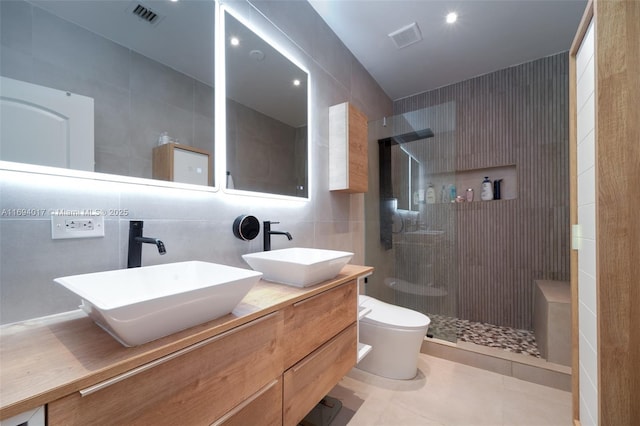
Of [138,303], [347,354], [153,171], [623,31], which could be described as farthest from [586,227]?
[153,171]

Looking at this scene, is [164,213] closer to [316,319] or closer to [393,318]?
[316,319]

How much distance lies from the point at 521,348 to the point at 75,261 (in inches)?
119

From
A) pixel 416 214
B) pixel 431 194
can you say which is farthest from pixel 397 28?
pixel 416 214

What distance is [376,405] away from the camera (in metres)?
1.68

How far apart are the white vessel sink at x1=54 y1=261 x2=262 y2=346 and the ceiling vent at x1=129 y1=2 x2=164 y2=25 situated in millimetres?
989

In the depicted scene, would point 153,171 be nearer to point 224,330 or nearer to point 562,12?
point 224,330

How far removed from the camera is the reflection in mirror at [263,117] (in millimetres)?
1403

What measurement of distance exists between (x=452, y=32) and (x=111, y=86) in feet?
8.33

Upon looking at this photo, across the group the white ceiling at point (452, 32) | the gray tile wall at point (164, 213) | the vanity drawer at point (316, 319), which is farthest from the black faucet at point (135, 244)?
the white ceiling at point (452, 32)

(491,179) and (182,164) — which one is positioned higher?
(491,179)

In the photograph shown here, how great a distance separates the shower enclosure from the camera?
2.41 metres

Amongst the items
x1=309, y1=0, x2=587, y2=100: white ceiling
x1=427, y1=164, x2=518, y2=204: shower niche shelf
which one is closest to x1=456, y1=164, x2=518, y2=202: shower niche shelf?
x1=427, y1=164, x2=518, y2=204: shower niche shelf

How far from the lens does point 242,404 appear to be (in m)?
0.81

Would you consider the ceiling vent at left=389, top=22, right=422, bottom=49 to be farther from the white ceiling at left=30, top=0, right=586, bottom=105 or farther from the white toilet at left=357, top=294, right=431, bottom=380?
the white toilet at left=357, top=294, right=431, bottom=380
